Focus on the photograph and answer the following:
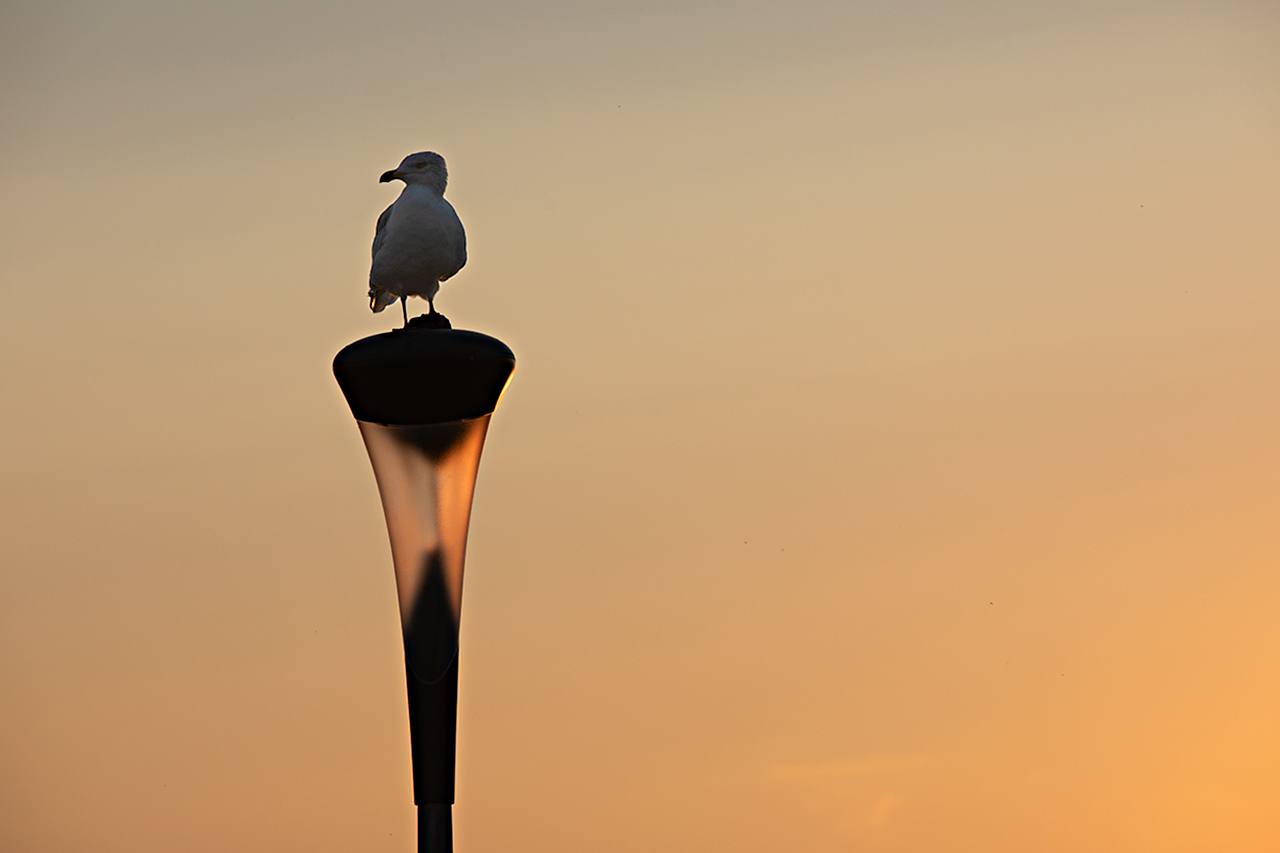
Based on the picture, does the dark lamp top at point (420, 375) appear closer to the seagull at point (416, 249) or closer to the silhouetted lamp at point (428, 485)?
the silhouetted lamp at point (428, 485)

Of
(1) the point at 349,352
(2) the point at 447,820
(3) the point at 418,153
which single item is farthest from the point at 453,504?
(3) the point at 418,153

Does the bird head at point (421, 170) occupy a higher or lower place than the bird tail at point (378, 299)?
higher

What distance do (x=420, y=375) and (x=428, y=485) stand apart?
728 mm

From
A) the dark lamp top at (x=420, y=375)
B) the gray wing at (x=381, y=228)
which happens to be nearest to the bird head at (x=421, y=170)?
the gray wing at (x=381, y=228)

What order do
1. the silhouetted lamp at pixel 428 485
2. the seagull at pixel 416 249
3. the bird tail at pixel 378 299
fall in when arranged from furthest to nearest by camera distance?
the bird tail at pixel 378 299 → the seagull at pixel 416 249 → the silhouetted lamp at pixel 428 485

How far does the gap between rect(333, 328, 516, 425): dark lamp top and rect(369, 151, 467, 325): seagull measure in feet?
5.90

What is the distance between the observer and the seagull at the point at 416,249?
1270 cm

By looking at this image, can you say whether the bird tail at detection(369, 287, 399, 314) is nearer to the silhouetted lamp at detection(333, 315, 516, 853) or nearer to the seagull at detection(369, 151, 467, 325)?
the seagull at detection(369, 151, 467, 325)

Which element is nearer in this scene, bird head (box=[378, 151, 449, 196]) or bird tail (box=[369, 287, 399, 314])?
bird tail (box=[369, 287, 399, 314])

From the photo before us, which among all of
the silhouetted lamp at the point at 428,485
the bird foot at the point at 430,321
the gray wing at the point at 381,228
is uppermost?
the gray wing at the point at 381,228

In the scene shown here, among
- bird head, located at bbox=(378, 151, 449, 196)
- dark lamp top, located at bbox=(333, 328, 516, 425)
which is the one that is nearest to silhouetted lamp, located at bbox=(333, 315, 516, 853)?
dark lamp top, located at bbox=(333, 328, 516, 425)

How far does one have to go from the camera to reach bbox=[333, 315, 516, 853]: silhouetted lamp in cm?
1063

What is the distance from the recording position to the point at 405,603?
10.7 meters

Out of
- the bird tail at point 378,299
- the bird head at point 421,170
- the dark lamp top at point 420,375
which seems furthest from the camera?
the bird head at point 421,170
